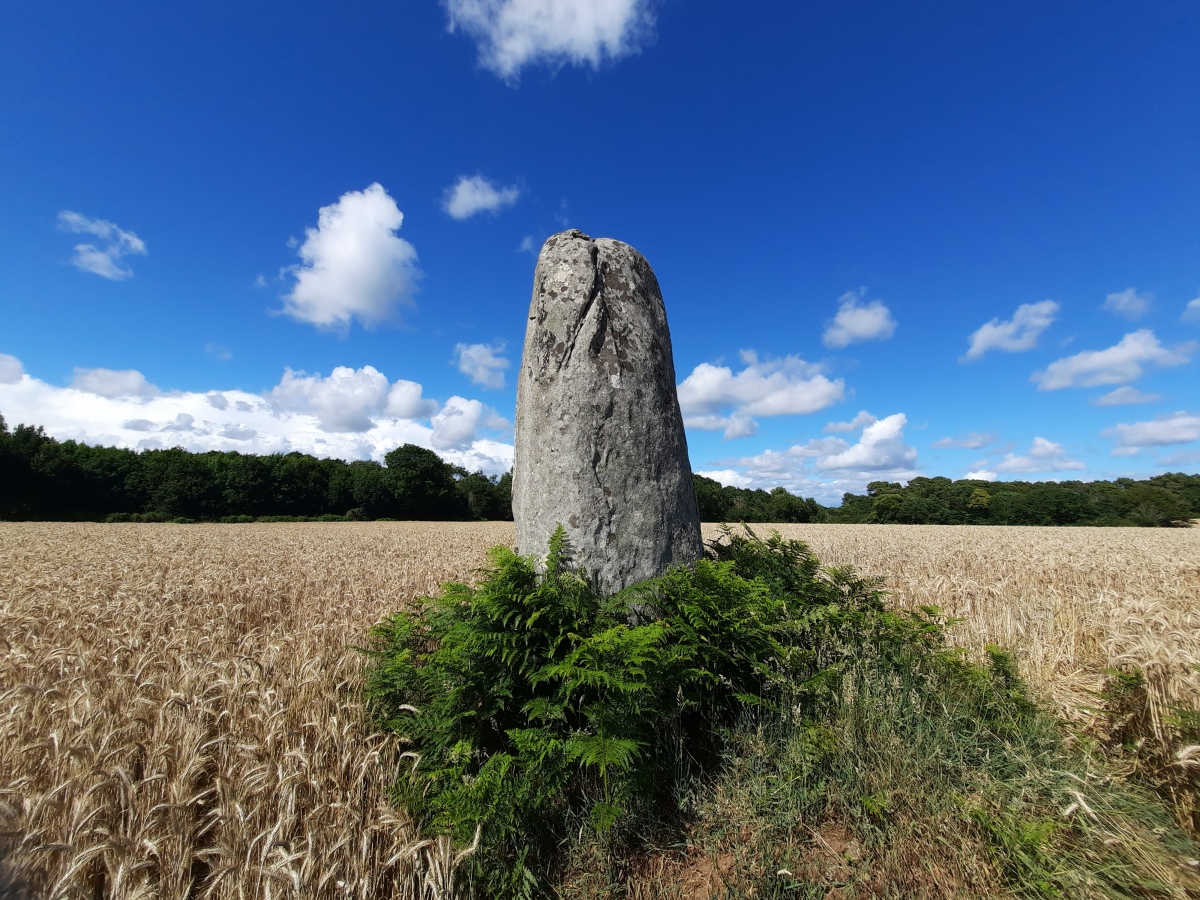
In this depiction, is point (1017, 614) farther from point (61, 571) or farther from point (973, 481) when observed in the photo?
point (973, 481)

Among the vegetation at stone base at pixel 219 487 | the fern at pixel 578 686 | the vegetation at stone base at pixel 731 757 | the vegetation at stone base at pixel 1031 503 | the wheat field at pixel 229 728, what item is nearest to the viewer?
the wheat field at pixel 229 728

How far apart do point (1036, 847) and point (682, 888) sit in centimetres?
194

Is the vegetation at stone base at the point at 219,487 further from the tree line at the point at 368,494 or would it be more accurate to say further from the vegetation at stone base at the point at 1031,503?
the vegetation at stone base at the point at 1031,503

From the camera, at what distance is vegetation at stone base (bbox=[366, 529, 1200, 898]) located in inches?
108

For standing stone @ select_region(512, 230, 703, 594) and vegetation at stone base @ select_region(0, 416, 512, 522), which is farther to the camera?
vegetation at stone base @ select_region(0, 416, 512, 522)

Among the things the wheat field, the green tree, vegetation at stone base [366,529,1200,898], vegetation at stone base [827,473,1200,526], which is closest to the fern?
vegetation at stone base [366,529,1200,898]

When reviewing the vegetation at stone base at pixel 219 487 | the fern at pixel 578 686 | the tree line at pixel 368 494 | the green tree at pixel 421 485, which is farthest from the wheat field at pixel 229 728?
the green tree at pixel 421 485

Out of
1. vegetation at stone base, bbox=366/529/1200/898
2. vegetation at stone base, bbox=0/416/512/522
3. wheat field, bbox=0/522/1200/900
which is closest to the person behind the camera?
wheat field, bbox=0/522/1200/900

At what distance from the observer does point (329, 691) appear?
167 inches

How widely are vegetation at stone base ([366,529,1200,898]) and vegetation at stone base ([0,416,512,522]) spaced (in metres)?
55.8

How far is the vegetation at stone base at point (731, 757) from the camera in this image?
2.75 metres

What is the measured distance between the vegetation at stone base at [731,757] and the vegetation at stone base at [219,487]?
5577 centimetres

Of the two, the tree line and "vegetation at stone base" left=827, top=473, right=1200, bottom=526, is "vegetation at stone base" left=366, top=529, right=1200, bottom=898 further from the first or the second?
"vegetation at stone base" left=827, top=473, right=1200, bottom=526

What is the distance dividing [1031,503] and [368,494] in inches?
2869
